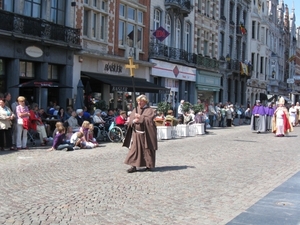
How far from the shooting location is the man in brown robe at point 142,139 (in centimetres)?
1061

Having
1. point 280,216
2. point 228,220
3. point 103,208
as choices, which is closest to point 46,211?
point 103,208

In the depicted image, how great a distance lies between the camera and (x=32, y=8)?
72.5 ft

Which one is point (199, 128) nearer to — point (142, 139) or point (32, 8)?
point (32, 8)

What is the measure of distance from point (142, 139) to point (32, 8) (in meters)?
13.6

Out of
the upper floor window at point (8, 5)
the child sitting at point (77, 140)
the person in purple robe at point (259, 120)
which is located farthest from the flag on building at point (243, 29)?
the child sitting at point (77, 140)

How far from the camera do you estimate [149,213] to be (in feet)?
23.0

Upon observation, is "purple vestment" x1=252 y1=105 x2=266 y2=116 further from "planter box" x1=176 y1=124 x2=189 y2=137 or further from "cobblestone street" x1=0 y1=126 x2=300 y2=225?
"cobblestone street" x1=0 y1=126 x2=300 y2=225

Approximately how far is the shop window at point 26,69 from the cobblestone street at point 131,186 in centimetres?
760

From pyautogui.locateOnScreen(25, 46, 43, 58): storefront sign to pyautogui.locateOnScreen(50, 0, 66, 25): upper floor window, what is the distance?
6.91ft

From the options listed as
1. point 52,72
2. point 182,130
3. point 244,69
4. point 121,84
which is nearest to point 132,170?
point 182,130

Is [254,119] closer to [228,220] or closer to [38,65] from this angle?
[38,65]

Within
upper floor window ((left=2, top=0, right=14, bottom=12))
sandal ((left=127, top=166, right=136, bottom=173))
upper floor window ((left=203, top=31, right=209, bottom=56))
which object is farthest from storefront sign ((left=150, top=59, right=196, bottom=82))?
sandal ((left=127, top=166, right=136, bottom=173))

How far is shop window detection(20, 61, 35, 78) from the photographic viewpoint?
71.2ft

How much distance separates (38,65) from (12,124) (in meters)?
7.94
